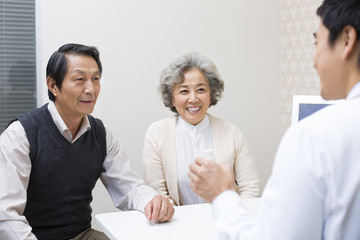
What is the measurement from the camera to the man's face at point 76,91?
2191mm

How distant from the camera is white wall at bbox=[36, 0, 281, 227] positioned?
305 cm

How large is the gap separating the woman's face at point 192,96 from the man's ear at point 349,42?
176 centimetres

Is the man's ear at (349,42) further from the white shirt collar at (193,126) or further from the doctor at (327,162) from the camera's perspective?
the white shirt collar at (193,126)

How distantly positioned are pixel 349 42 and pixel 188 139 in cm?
180

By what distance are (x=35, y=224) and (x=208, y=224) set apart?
87 centimetres

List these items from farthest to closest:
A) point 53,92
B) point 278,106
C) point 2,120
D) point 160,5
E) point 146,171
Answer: point 278,106 → point 160,5 → point 2,120 → point 146,171 → point 53,92

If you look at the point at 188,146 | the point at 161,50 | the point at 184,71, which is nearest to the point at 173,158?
the point at 188,146

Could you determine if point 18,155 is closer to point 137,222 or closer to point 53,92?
point 53,92

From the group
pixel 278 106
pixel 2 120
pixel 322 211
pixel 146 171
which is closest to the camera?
pixel 322 211

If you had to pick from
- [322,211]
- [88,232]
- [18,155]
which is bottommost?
[88,232]

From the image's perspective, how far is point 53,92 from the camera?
2.24 m

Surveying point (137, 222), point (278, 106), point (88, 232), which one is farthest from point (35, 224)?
point (278, 106)

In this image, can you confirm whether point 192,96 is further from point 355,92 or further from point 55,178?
point 355,92

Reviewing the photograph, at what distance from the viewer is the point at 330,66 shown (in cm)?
91
